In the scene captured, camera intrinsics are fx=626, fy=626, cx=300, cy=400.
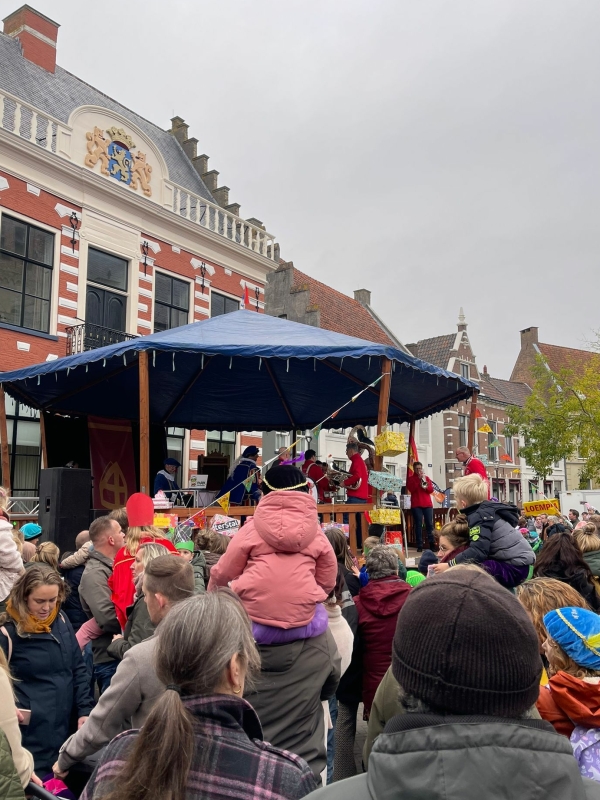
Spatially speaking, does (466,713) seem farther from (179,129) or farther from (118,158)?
(179,129)

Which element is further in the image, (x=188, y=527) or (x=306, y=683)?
(x=188, y=527)

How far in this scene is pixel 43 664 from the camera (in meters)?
3.14

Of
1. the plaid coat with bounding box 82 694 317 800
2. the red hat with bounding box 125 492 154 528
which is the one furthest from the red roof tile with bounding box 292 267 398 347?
the plaid coat with bounding box 82 694 317 800

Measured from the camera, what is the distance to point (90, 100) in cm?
1814

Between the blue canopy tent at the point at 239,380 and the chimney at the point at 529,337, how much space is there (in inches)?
1501

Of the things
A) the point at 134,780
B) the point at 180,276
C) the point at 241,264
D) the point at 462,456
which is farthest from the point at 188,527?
the point at 241,264

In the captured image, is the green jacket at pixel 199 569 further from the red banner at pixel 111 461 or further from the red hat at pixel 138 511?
the red banner at pixel 111 461

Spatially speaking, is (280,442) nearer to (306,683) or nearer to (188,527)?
→ (188,527)

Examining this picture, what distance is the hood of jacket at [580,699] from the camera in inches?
83.4

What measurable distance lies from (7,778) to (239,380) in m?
10.5

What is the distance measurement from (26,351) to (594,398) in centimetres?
2297

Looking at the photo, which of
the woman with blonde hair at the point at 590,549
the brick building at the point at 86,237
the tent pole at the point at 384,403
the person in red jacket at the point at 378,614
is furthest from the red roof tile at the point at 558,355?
the person in red jacket at the point at 378,614

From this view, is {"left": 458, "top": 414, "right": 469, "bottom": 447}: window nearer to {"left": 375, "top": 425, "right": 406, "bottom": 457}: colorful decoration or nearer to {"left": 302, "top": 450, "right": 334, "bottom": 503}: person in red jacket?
{"left": 302, "top": 450, "right": 334, "bottom": 503}: person in red jacket

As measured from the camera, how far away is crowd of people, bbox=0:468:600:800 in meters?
1.15
